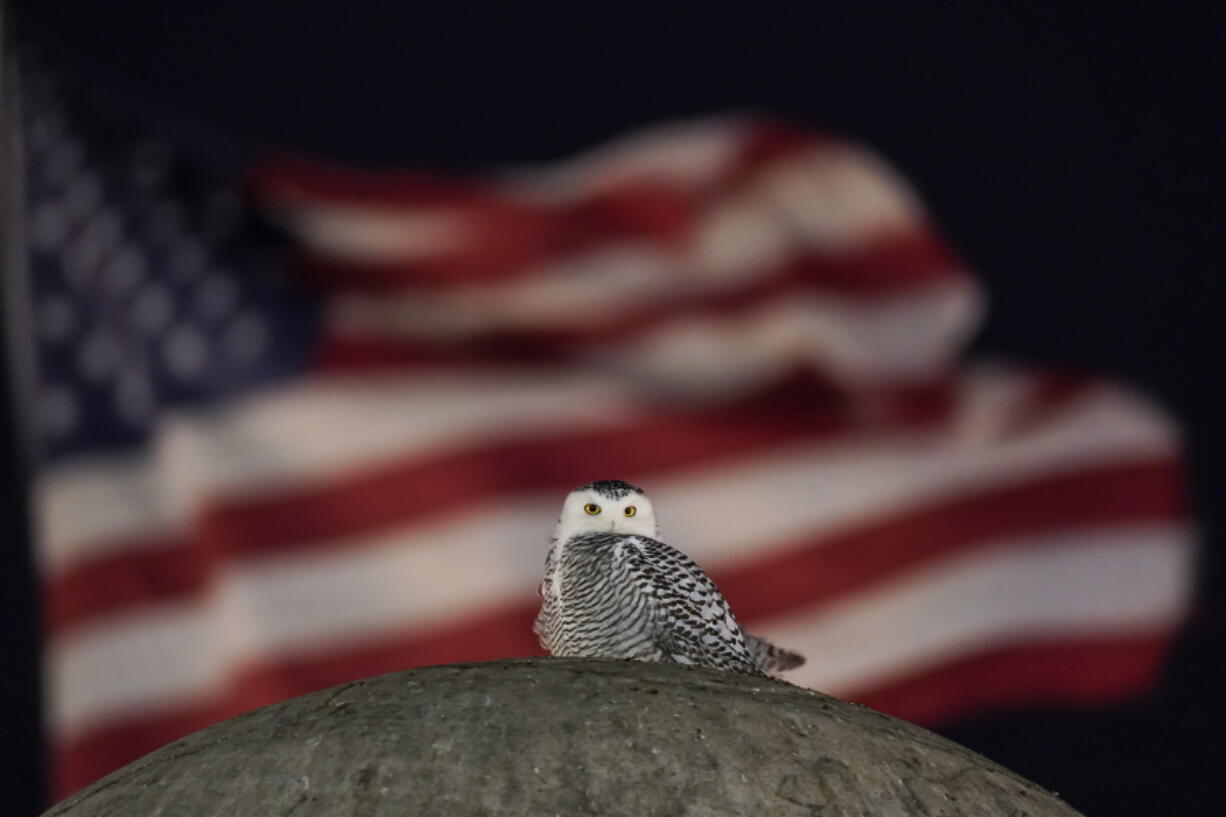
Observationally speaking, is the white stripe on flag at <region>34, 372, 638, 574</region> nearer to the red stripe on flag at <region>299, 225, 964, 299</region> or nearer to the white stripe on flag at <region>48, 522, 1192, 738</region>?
the white stripe on flag at <region>48, 522, 1192, 738</region>

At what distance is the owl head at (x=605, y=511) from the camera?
270 inches

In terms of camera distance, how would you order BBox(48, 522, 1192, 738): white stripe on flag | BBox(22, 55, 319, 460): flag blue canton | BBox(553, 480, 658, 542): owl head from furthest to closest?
BBox(22, 55, 319, 460): flag blue canton
BBox(48, 522, 1192, 738): white stripe on flag
BBox(553, 480, 658, 542): owl head

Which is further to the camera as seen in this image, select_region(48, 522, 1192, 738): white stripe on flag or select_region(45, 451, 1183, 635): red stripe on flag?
select_region(45, 451, 1183, 635): red stripe on flag

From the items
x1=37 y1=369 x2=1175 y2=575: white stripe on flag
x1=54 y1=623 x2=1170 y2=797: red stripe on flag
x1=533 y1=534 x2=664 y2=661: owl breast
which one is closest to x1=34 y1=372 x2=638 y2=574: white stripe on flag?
x1=37 y1=369 x2=1175 y2=575: white stripe on flag

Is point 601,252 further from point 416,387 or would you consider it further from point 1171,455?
point 1171,455

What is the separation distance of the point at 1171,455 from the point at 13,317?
7.38 m

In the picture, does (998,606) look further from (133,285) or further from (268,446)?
(133,285)

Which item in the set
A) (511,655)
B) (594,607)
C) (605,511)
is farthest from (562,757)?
(511,655)

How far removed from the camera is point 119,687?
11297mm

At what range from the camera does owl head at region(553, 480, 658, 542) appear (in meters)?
6.86

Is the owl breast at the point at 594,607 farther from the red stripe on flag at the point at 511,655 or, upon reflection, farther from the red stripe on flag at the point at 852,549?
the red stripe on flag at the point at 852,549

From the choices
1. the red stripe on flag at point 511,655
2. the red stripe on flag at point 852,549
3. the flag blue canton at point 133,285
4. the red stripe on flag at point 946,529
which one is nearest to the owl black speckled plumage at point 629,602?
the red stripe on flag at point 511,655

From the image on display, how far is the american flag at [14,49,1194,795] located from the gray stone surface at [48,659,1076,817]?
21.5 feet

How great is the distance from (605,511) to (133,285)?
596cm
